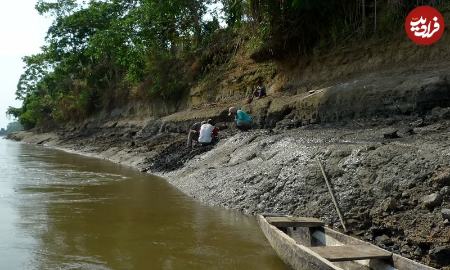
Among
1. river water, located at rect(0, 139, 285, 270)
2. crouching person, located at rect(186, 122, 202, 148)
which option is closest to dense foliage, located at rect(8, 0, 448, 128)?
crouching person, located at rect(186, 122, 202, 148)

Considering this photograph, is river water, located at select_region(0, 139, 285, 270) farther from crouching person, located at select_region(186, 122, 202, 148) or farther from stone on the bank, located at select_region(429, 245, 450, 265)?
crouching person, located at select_region(186, 122, 202, 148)

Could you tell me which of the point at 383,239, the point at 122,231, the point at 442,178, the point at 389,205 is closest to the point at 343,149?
the point at 389,205

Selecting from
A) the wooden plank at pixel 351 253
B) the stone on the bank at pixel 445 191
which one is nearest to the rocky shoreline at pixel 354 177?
the stone on the bank at pixel 445 191

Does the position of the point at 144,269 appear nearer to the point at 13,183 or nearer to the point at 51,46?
the point at 13,183

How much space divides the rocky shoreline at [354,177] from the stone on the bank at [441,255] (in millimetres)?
11

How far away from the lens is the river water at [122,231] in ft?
20.6

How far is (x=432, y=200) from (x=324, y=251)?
6.98 feet

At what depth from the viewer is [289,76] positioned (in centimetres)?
1814

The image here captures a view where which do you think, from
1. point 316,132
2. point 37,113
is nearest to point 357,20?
point 316,132

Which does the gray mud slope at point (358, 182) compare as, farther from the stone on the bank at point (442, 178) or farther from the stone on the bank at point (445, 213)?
the stone on the bank at point (445, 213)

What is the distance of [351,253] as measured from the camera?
5273mm

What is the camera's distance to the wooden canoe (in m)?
Answer: 4.98

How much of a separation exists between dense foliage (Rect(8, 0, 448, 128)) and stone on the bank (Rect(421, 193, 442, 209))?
29.7 feet

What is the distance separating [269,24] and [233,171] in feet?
25.4
